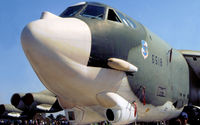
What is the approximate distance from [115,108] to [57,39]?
1.73m

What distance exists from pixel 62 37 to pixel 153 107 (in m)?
3.05

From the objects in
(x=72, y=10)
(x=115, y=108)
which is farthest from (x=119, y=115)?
(x=72, y=10)

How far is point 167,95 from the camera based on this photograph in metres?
6.66

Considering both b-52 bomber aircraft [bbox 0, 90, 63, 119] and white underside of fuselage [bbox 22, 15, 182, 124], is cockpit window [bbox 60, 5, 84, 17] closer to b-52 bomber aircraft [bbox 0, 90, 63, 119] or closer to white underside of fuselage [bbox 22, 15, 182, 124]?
white underside of fuselage [bbox 22, 15, 182, 124]

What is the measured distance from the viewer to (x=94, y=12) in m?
5.59

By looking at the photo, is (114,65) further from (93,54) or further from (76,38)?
(76,38)

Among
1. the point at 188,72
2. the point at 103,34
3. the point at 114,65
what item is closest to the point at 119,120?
the point at 114,65

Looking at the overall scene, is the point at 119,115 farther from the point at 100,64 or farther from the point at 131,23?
the point at 131,23

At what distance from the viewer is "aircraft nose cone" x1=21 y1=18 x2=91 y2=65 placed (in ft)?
14.1

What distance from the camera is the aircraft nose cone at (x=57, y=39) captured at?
169 inches

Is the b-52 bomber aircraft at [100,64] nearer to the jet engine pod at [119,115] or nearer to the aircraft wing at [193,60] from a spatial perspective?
the jet engine pod at [119,115]

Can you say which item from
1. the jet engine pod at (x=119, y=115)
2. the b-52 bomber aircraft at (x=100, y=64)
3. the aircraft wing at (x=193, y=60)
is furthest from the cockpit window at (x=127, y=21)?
the aircraft wing at (x=193, y=60)

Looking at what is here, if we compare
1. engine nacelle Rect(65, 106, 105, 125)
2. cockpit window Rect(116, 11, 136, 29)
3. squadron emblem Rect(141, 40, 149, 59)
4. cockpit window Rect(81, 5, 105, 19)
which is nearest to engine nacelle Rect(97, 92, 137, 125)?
engine nacelle Rect(65, 106, 105, 125)

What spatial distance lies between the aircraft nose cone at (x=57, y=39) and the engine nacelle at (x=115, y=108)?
2.78 ft
